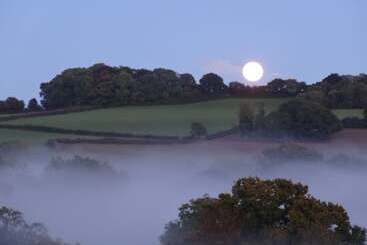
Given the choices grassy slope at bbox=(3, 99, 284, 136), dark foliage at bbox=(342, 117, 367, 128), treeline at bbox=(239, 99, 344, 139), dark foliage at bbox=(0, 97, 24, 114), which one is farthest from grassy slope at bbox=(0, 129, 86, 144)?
dark foliage at bbox=(342, 117, 367, 128)

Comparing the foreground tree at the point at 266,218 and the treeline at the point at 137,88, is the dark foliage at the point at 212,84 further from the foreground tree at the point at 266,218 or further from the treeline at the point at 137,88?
the foreground tree at the point at 266,218

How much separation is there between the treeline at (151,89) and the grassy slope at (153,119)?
2888 millimetres

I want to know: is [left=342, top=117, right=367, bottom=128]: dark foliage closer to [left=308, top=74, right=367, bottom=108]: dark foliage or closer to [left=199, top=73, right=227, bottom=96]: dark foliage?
[left=308, top=74, right=367, bottom=108]: dark foliage

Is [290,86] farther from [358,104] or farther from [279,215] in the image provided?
[279,215]

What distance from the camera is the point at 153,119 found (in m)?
86.5

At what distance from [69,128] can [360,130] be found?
76.3ft

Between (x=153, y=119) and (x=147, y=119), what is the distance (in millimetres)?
547

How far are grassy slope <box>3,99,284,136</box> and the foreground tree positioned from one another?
45179mm

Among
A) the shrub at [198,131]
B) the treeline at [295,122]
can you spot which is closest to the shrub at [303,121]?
the treeline at [295,122]

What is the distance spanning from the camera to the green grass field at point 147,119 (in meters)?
80.4

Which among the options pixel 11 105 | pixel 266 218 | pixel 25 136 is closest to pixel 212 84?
pixel 11 105

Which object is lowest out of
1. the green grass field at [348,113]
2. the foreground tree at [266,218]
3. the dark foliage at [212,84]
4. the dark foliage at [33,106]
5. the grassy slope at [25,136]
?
the foreground tree at [266,218]

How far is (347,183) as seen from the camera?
64250 mm

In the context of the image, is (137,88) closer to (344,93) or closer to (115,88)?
(115,88)
